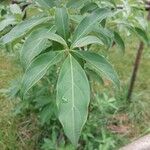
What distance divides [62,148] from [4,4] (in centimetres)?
80

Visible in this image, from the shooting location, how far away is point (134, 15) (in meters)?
2.30

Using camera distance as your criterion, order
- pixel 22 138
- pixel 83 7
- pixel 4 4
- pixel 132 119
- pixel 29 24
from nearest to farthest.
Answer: pixel 29 24 < pixel 83 7 < pixel 4 4 < pixel 22 138 < pixel 132 119

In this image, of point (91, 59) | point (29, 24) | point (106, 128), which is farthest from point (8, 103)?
point (91, 59)

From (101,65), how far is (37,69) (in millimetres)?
211

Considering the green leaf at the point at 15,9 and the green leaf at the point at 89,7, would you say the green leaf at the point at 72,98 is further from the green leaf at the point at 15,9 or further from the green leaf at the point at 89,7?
the green leaf at the point at 15,9

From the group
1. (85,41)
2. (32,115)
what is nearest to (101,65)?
(85,41)

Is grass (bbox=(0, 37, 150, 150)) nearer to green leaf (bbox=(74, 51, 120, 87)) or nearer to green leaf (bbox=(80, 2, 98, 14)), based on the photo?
green leaf (bbox=(80, 2, 98, 14))

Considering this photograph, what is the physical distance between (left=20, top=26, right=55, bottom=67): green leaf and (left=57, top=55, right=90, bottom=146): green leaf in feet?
0.54

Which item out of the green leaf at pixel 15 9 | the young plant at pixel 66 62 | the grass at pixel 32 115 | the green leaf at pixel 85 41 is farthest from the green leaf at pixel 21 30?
the grass at pixel 32 115

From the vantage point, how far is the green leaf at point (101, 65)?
57.2 inches

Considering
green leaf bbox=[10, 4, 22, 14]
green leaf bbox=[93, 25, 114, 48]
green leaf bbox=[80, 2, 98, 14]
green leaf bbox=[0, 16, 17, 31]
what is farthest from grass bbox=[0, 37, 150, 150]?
green leaf bbox=[93, 25, 114, 48]

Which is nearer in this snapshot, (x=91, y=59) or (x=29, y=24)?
(x=91, y=59)

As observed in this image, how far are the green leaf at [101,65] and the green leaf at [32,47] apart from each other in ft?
0.54

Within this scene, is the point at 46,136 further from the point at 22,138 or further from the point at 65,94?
the point at 65,94
